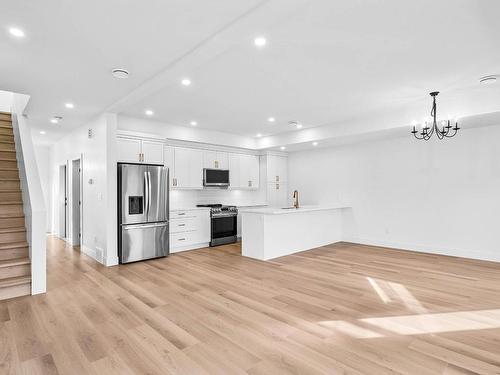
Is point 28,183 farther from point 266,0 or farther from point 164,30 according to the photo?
point 266,0

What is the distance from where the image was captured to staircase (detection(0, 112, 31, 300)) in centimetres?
359

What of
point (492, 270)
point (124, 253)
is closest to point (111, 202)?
point (124, 253)

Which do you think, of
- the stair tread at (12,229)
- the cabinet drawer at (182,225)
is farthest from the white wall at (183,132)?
the stair tread at (12,229)

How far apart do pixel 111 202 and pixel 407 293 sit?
4.64 metres

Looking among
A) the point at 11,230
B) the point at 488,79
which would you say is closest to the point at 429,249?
the point at 488,79

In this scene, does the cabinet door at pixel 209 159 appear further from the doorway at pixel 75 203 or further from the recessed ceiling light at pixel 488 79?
the recessed ceiling light at pixel 488 79

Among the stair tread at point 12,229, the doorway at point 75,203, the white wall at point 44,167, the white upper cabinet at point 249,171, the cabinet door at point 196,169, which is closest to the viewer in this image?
the stair tread at point 12,229

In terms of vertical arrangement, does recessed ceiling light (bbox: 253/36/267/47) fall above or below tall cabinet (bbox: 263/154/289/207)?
above

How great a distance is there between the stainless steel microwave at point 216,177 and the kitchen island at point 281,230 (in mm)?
1504

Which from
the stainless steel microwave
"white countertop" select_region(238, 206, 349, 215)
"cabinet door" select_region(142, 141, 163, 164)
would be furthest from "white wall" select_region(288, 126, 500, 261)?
"cabinet door" select_region(142, 141, 163, 164)

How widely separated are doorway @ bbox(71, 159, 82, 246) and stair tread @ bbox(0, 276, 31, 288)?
3.32 m

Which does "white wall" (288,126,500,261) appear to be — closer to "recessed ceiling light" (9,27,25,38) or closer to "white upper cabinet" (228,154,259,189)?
"white upper cabinet" (228,154,259,189)

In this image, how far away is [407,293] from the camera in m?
3.54

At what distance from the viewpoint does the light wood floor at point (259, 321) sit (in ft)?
7.06
